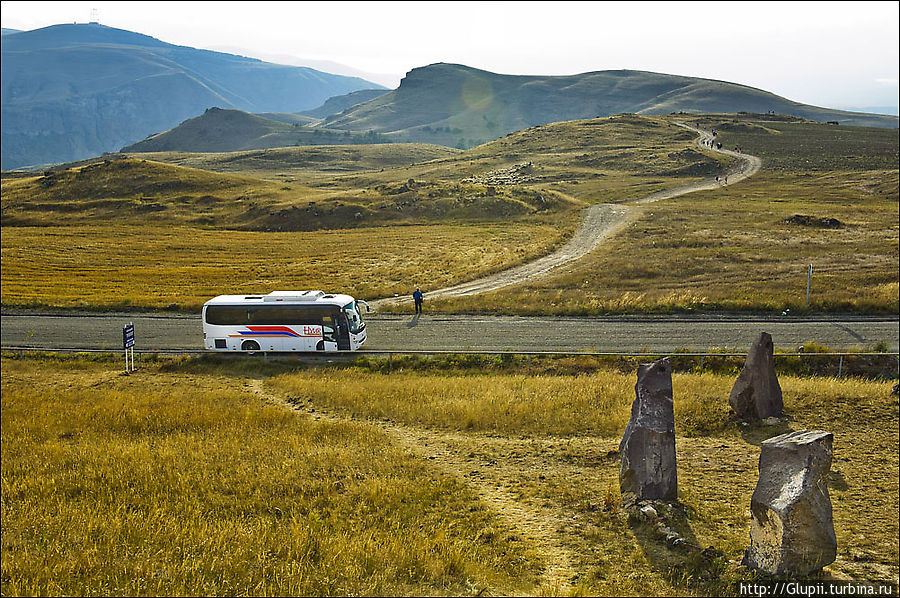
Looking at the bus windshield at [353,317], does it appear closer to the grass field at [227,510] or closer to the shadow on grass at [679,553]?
the grass field at [227,510]

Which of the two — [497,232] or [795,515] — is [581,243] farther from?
[795,515]

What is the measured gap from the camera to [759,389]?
66.0 ft

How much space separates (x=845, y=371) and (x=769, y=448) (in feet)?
64.9

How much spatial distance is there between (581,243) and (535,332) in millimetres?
29707

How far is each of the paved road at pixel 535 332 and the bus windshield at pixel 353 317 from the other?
55.9 inches

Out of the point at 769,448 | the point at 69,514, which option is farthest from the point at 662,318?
the point at 69,514

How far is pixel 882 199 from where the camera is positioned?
3100 inches

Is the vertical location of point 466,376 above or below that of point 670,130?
below

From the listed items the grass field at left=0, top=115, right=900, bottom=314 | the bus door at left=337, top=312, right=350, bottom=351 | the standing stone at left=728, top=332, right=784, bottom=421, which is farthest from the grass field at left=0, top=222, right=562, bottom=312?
the standing stone at left=728, top=332, right=784, bottom=421

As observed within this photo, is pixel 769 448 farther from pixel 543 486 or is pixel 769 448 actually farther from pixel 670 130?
pixel 670 130

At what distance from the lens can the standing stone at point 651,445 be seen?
13703mm

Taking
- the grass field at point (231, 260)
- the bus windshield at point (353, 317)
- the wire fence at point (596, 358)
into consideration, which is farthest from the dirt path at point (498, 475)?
the grass field at point (231, 260)

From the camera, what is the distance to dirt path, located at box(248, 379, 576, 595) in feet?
36.7

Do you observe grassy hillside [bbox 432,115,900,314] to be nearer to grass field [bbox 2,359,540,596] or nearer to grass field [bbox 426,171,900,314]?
grass field [bbox 426,171,900,314]
